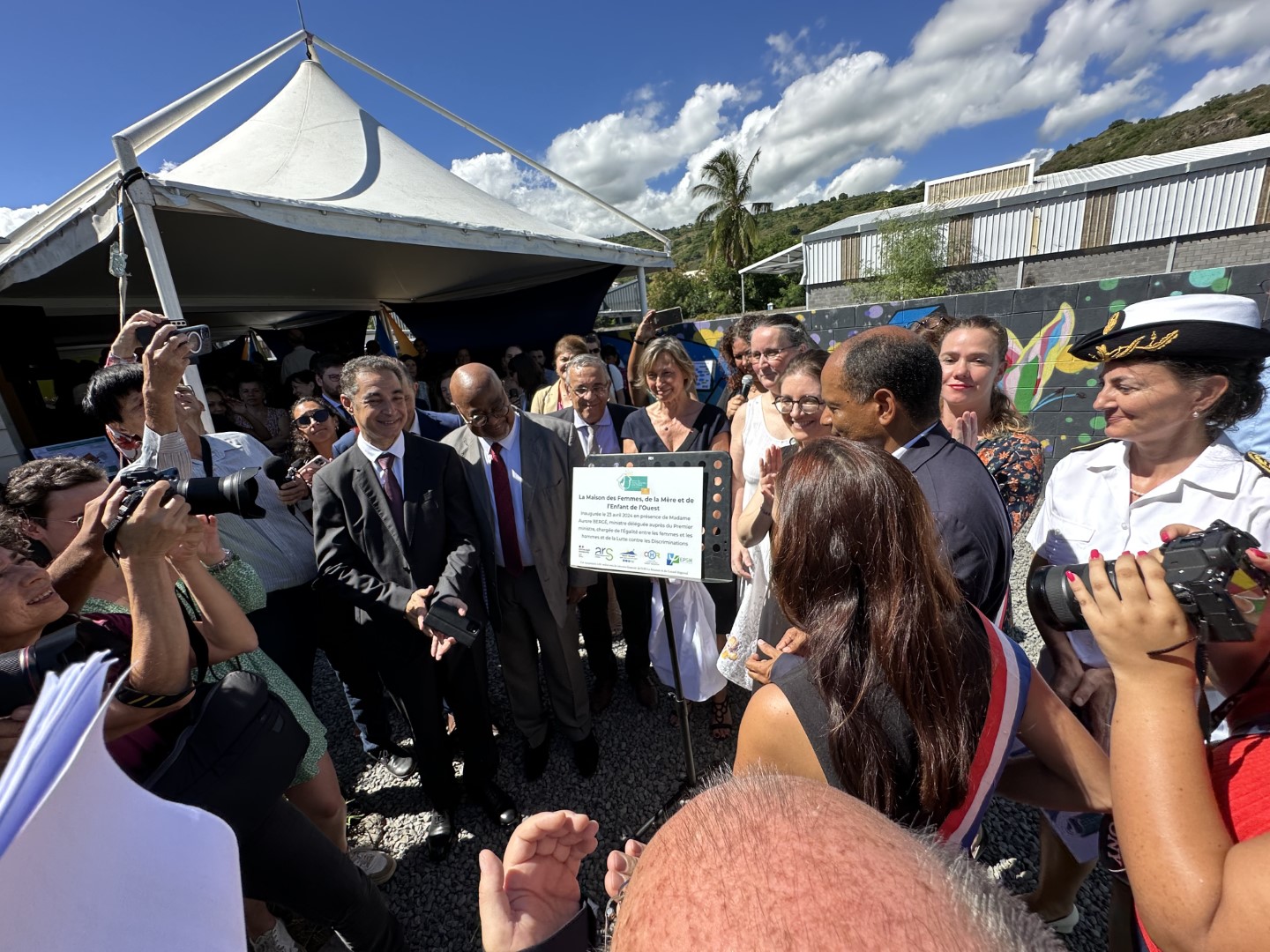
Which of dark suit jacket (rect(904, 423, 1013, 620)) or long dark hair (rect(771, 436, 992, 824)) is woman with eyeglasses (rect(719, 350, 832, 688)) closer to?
dark suit jacket (rect(904, 423, 1013, 620))

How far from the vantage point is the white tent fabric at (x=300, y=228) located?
379cm

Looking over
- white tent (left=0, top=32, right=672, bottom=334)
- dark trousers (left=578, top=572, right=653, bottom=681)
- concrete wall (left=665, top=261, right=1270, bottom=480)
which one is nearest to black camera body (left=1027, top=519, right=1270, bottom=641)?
dark trousers (left=578, top=572, right=653, bottom=681)

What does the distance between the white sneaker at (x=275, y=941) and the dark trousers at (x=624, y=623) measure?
5.88ft

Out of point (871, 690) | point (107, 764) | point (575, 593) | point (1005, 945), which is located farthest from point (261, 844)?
point (1005, 945)

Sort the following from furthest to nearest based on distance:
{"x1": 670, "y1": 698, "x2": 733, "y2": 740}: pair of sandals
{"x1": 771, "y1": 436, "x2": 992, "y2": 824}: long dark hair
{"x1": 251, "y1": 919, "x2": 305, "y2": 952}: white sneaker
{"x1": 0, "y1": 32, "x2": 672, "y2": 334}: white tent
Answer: {"x1": 0, "y1": 32, "x2": 672, "y2": 334}: white tent, {"x1": 670, "y1": 698, "x2": 733, "y2": 740}: pair of sandals, {"x1": 251, "y1": 919, "x2": 305, "y2": 952}: white sneaker, {"x1": 771, "y1": 436, "x2": 992, "y2": 824}: long dark hair

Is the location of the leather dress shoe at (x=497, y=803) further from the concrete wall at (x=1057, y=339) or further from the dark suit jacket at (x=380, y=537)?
the concrete wall at (x=1057, y=339)

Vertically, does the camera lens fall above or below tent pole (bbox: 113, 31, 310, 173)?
below

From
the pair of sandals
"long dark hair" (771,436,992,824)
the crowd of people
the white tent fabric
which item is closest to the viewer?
the crowd of people

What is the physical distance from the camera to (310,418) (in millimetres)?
2963

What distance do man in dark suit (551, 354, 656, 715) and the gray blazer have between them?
0.55 m

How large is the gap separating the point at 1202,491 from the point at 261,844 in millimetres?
2884

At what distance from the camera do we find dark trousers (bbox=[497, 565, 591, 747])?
258 cm

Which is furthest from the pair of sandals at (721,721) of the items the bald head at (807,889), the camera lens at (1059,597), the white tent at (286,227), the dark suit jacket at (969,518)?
the white tent at (286,227)

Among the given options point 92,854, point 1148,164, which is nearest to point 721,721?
point 92,854
